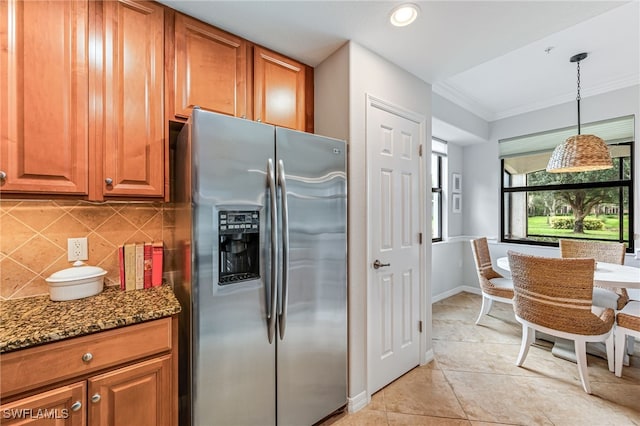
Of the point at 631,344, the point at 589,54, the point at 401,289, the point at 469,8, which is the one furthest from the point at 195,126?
the point at 631,344

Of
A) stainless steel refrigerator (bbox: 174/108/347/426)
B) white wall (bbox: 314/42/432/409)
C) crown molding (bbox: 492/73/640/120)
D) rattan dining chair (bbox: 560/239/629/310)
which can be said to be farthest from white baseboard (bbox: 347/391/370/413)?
crown molding (bbox: 492/73/640/120)

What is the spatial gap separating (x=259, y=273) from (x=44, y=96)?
127 centimetres

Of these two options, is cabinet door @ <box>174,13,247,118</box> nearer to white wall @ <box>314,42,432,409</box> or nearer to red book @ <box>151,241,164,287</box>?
white wall @ <box>314,42,432,409</box>

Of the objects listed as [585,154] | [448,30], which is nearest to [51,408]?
[448,30]

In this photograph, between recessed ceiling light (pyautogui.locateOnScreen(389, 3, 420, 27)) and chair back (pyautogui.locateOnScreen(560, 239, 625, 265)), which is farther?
chair back (pyautogui.locateOnScreen(560, 239, 625, 265))

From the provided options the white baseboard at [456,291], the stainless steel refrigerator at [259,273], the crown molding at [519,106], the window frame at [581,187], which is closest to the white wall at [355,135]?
the stainless steel refrigerator at [259,273]

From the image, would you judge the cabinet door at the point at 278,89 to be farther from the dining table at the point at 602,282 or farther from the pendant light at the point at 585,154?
the pendant light at the point at 585,154

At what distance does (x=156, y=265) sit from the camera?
1.62m

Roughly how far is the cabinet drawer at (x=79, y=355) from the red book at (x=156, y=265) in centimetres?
46

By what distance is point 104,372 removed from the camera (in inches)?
43.3

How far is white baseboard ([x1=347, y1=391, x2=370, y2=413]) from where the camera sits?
1.78 metres

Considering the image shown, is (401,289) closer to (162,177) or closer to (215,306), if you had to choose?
(215,306)

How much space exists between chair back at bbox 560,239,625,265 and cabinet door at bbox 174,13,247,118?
12.2ft

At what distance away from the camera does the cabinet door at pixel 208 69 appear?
1.50 meters
